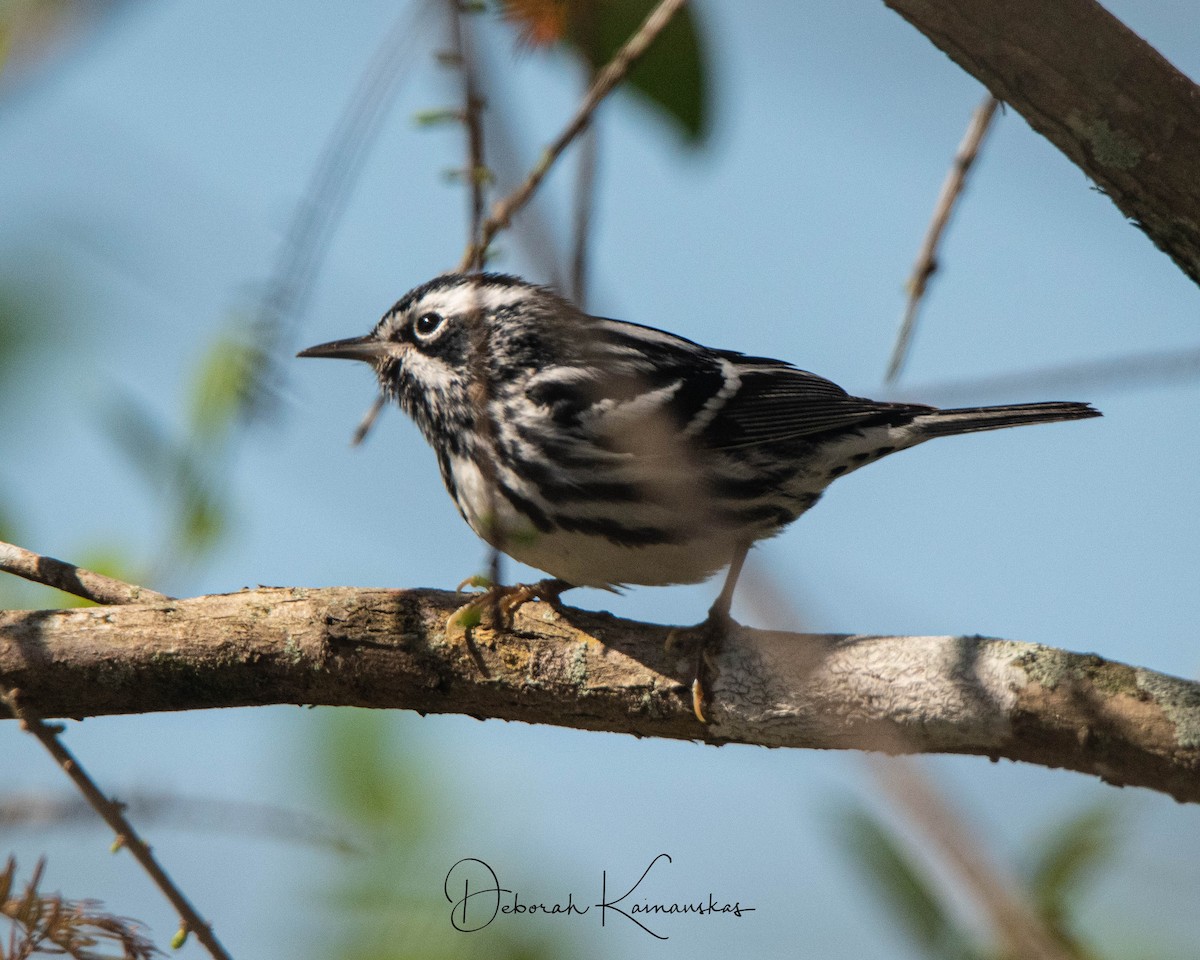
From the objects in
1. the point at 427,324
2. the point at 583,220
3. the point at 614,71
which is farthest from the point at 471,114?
the point at 427,324

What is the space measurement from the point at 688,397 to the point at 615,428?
0.70m

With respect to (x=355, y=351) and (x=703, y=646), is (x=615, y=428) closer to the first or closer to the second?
(x=703, y=646)

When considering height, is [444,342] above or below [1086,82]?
above

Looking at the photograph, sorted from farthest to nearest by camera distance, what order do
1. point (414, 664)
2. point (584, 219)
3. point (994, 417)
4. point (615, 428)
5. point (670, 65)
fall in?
point (994, 417) → point (615, 428) → point (414, 664) → point (670, 65) → point (584, 219)

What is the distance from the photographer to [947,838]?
1.13 m

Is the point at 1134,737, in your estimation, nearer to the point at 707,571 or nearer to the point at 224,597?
the point at 707,571

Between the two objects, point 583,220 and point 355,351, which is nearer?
point 583,220

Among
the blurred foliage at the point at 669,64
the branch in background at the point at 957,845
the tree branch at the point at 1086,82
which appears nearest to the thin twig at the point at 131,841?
the branch in background at the point at 957,845

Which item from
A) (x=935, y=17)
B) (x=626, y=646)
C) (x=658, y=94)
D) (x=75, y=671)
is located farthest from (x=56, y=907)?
(x=935, y=17)

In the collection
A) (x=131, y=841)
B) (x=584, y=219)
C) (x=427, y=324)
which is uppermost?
(x=427, y=324)

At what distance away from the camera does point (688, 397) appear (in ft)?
15.9

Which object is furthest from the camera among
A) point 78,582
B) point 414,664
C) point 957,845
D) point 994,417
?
point 994,417

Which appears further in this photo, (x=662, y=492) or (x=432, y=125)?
(x=662, y=492)

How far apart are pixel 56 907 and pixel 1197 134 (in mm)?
3176
